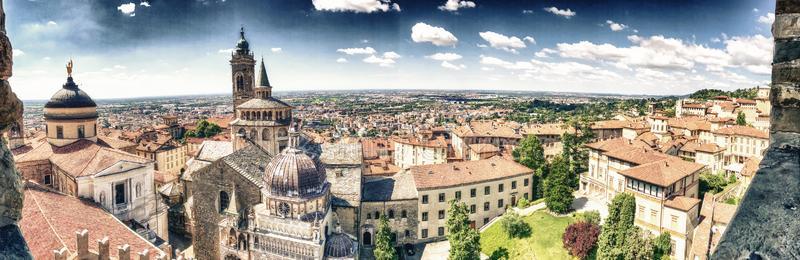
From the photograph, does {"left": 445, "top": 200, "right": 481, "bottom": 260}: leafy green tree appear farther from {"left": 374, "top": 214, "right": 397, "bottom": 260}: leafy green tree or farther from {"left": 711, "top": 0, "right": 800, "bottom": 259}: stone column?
{"left": 711, "top": 0, "right": 800, "bottom": 259}: stone column

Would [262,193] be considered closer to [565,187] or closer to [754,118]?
[565,187]

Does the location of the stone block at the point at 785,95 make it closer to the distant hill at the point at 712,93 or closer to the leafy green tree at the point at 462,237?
the leafy green tree at the point at 462,237

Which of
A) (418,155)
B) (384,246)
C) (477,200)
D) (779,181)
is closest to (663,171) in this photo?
(477,200)

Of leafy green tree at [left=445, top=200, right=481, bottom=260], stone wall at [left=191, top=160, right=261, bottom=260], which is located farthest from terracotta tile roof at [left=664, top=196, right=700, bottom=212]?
stone wall at [left=191, top=160, right=261, bottom=260]

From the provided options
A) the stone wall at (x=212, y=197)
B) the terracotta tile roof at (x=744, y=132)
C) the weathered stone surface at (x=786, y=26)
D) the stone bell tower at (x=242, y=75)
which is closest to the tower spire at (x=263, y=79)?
the stone bell tower at (x=242, y=75)

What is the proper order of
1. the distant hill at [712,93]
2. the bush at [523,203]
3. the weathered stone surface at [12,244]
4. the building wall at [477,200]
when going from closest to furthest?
the weathered stone surface at [12,244] → the building wall at [477,200] → the bush at [523,203] → the distant hill at [712,93]

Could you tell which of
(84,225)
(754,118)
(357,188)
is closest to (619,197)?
(357,188)

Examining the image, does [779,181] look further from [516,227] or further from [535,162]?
[535,162]

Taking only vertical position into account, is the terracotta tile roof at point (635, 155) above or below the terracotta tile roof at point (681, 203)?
above

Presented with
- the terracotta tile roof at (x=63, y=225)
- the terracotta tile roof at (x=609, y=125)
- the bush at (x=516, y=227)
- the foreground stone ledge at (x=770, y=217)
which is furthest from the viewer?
the terracotta tile roof at (x=609, y=125)
